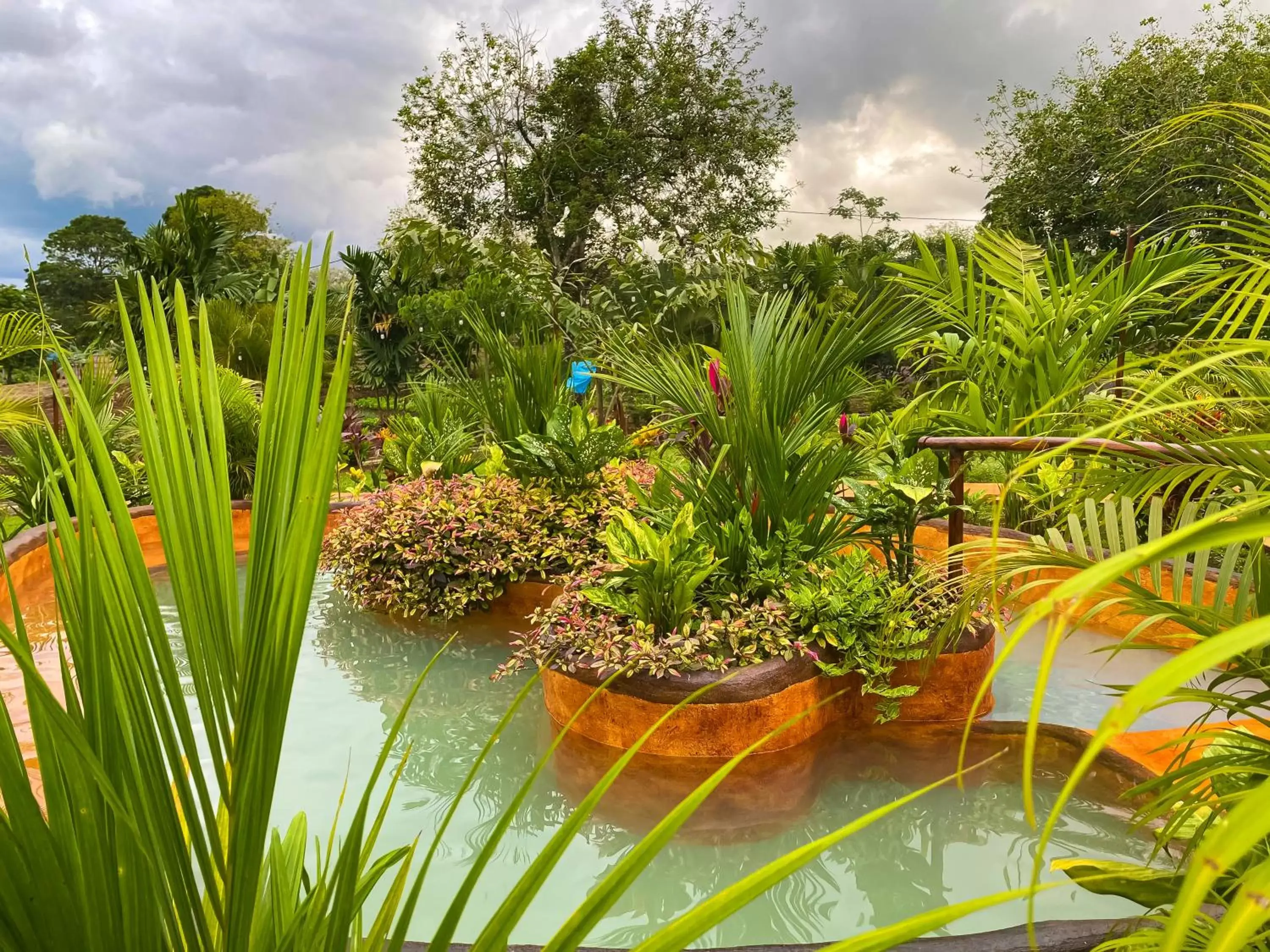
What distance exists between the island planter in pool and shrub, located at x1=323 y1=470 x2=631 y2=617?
1.11 m

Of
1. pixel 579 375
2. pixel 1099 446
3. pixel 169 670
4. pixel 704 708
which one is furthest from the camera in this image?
pixel 579 375

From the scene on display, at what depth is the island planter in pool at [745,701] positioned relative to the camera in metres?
2.95

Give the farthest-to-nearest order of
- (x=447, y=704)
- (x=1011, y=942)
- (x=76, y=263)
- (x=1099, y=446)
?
(x=76, y=263) < (x=447, y=704) < (x=1011, y=942) < (x=1099, y=446)

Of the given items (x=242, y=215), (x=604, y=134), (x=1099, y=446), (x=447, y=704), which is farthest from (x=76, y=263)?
(x=1099, y=446)

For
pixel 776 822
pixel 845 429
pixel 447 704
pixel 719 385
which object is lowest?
pixel 776 822

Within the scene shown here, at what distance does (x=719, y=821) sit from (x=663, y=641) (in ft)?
2.20

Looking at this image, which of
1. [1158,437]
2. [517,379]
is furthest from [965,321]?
[1158,437]

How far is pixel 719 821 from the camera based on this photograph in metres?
2.60

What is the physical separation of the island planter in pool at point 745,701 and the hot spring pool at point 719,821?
8cm

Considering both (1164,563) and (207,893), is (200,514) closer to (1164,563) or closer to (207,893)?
(207,893)

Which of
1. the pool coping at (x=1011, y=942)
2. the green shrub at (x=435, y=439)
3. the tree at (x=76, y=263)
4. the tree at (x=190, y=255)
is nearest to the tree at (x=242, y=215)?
the tree at (x=76, y=263)

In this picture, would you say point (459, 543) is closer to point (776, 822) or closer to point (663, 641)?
point (663, 641)

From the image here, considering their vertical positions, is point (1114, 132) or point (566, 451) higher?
point (1114, 132)

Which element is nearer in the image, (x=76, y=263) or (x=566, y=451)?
(x=566, y=451)
